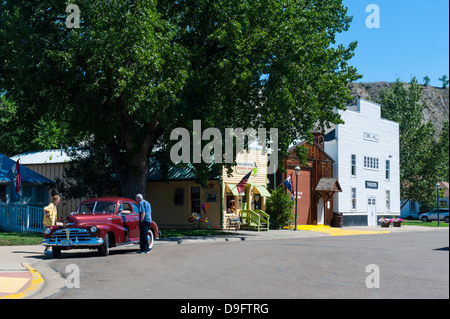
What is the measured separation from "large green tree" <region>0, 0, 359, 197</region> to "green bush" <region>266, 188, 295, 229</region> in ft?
26.9

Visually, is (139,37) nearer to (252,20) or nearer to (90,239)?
(252,20)

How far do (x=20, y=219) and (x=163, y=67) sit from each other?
10.8m

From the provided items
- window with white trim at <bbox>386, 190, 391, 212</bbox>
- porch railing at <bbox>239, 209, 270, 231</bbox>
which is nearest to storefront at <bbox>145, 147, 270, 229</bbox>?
porch railing at <bbox>239, 209, 270, 231</bbox>

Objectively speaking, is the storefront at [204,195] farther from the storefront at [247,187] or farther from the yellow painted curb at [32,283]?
the yellow painted curb at [32,283]

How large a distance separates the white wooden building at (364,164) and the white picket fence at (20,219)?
2448 centimetres

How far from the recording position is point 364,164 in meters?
46.3

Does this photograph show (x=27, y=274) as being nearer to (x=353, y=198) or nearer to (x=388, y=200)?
(x=353, y=198)

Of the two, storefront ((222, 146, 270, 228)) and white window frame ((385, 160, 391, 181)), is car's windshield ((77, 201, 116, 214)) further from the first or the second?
white window frame ((385, 160, 391, 181))

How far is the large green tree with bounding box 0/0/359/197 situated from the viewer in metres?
21.5

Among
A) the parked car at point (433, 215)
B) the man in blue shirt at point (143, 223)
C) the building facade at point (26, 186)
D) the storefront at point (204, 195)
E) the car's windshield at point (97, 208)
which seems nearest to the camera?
the car's windshield at point (97, 208)

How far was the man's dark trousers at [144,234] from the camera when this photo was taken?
57.1 ft

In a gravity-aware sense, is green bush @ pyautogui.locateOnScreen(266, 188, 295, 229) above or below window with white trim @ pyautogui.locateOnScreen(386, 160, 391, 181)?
below

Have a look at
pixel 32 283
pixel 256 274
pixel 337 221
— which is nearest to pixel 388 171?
pixel 337 221

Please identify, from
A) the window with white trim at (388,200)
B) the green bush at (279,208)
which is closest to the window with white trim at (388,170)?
the window with white trim at (388,200)
